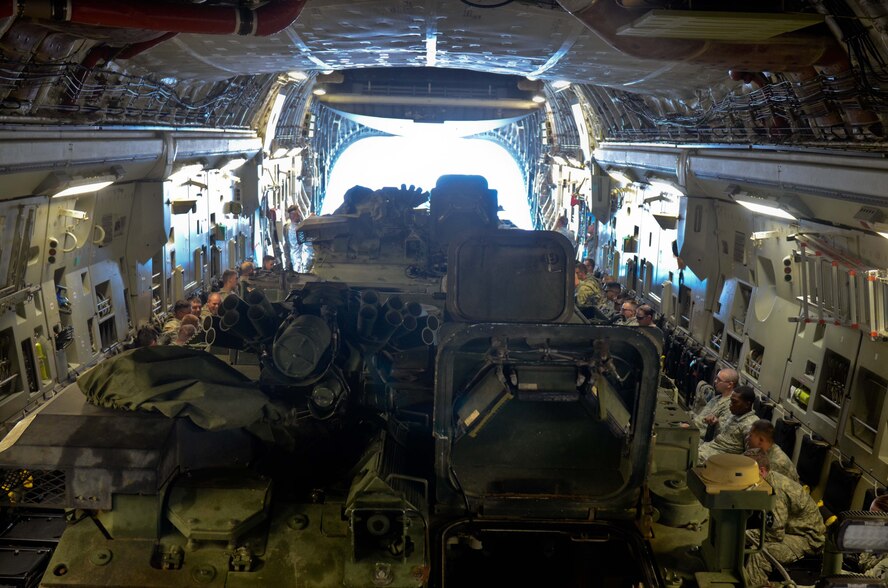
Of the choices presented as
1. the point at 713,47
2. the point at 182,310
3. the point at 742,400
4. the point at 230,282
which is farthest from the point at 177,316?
the point at 713,47

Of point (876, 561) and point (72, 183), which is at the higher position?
point (72, 183)

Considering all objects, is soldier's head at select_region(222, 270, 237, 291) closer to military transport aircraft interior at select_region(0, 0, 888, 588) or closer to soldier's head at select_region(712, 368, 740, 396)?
military transport aircraft interior at select_region(0, 0, 888, 588)

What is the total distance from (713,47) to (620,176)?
1138 centimetres

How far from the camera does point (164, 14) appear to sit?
265 inches

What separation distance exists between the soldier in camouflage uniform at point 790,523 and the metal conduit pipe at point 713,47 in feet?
11.5

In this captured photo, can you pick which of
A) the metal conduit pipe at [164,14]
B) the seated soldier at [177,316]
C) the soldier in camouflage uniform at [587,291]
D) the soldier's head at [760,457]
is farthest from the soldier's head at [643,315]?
the metal conduit pipe at [164,14]

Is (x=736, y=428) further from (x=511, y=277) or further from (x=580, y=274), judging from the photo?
(x=580, y=274)

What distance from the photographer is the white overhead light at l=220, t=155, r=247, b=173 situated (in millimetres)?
18269

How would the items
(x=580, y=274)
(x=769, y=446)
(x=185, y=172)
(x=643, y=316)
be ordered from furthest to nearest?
(x=580, y=274)
(x=185, y=172)
(x=643, y=316)
(x=769, y=446)

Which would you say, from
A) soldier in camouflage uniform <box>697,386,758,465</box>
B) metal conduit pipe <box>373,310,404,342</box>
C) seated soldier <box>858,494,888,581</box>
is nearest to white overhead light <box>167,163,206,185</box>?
metal conduit pipe <box>373,310,404,342</box>

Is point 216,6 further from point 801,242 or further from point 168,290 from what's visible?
point 168,290

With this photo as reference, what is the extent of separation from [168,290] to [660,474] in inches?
463

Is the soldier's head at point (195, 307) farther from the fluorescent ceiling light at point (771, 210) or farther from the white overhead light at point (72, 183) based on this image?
the fluorescent ceiling light at point (771, 210)

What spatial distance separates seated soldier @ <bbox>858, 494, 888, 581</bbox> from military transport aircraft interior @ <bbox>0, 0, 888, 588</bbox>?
0.04 metres
